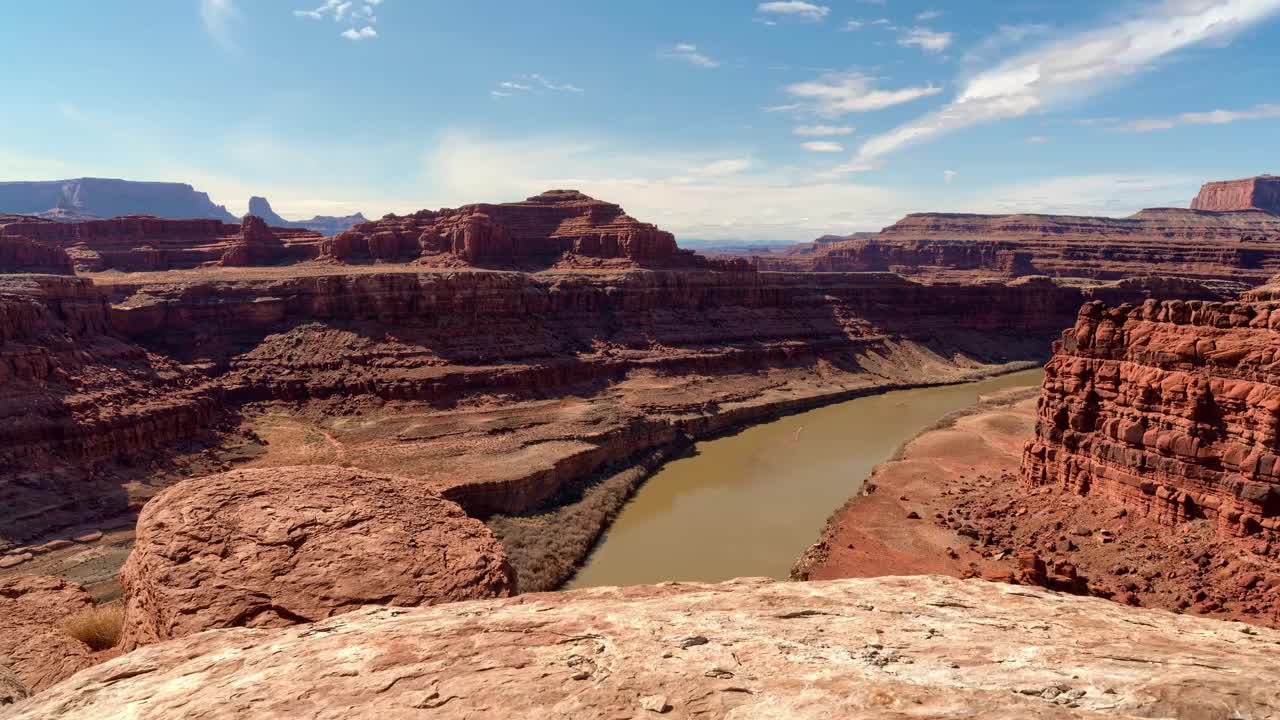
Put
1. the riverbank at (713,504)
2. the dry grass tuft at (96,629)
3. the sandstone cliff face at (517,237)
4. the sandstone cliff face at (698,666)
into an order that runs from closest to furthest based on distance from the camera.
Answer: the sandstone cliff face at (698,666), the dry grass tuft at (96,629), the riverbank at (713,504), the sandstone cliff face at (517,237)

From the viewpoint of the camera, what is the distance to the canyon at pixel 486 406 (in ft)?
25.8

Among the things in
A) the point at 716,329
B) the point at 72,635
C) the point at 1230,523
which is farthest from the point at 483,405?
the point at 1230,523

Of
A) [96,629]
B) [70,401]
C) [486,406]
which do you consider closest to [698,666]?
[96,629]

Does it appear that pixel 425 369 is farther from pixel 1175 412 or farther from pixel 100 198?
pixel 100 198

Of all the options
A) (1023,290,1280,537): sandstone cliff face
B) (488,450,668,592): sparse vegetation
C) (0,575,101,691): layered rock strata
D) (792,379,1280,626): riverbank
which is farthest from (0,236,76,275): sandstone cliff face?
(1023,290,1280,537): sandstone cliff face

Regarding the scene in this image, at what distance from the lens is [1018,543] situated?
18266 millimetres

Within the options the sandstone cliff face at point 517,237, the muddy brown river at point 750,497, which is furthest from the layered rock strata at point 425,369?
the sandstone cliff face at point 517,237

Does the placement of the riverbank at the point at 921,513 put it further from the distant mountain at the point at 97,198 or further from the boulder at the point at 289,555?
the distant mountain at the point at 97,198

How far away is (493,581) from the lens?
828 cm

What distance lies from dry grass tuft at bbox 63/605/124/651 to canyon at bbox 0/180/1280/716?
0.45m

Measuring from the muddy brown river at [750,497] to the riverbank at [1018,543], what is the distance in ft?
7.81

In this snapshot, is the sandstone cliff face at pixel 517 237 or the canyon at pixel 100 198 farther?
the canyon at pixel 100 198

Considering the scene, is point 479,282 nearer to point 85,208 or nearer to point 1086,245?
point 1086,245

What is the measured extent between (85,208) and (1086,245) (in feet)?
611
